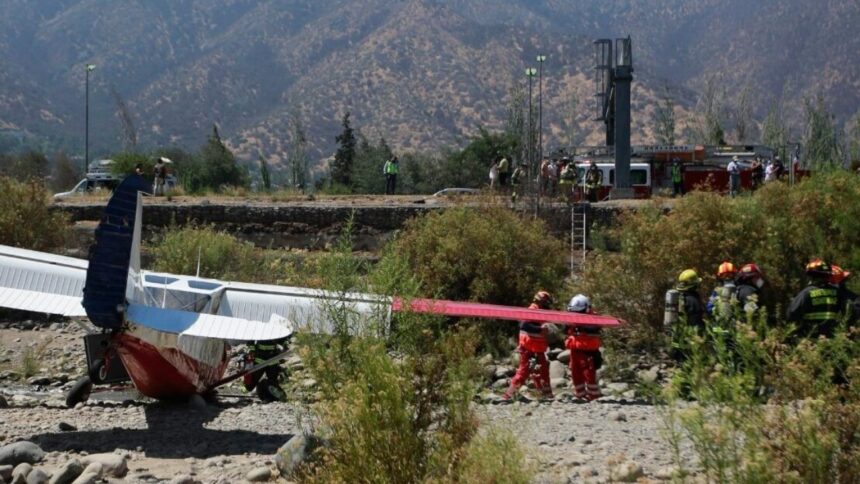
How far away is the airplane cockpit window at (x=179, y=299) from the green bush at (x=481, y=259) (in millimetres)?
7735

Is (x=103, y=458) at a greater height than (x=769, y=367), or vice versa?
(x=769, y=367)

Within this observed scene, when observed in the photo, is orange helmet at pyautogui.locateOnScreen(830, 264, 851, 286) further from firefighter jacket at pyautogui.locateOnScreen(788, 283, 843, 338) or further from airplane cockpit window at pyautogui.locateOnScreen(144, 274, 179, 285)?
airplane cockpit window at pyautogui.locateOnScreen(144, 274, 179, 285)

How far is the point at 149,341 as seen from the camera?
13523 mm

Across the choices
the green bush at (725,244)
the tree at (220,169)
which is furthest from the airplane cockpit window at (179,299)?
the tree at (220,169)

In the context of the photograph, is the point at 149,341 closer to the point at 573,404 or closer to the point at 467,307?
the point at 467,307

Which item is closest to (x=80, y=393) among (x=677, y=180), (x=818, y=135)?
(x=677, y=180)

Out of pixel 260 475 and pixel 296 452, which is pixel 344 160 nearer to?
pixel 260 475

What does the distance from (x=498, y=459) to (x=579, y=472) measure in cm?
272

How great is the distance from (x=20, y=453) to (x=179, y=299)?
3025 mm

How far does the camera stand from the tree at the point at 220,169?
2714 inches

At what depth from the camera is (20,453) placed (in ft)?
39.8

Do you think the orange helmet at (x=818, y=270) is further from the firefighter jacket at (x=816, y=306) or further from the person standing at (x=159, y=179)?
the person standing at (x=159, y=179)

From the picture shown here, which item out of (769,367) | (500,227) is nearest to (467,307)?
(769,367)

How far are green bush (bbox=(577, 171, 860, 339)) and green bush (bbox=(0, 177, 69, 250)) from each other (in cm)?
1418
